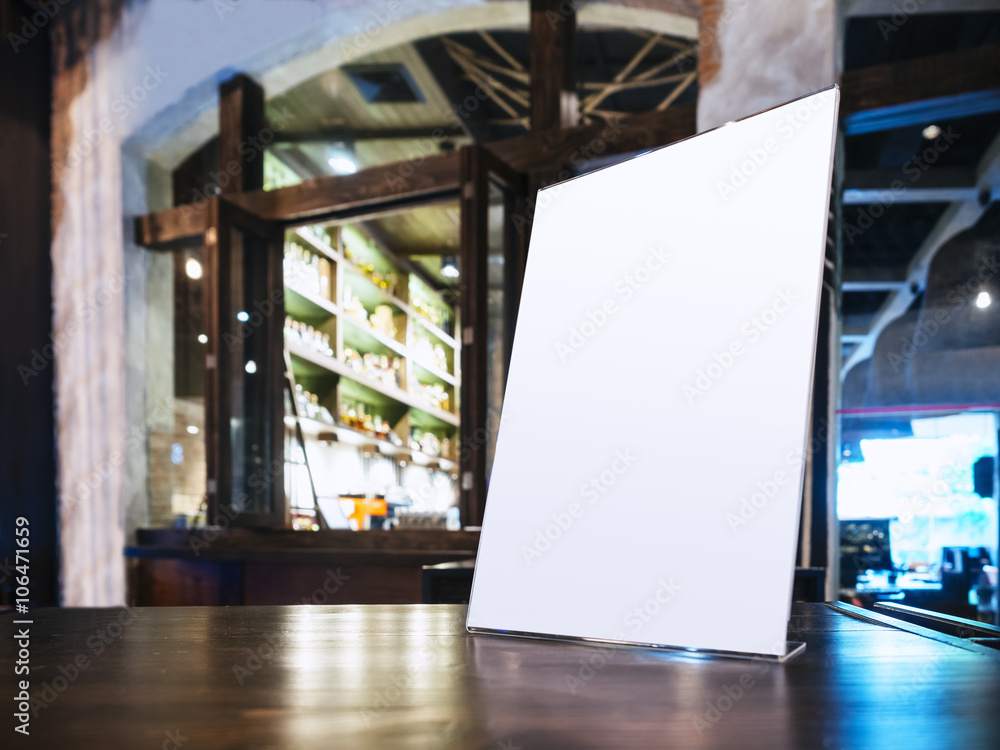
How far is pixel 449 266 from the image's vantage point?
5715 millimetres

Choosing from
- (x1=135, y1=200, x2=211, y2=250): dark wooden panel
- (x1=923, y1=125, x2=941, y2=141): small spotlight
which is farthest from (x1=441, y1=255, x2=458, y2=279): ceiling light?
(x1=923, y1=125, x2=941, y2=141): small spotlight

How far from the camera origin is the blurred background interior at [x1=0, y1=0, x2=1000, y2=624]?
9.41 feet

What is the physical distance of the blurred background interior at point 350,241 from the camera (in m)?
2.87

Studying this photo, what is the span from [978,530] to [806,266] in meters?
2.78

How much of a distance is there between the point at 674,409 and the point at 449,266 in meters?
5.22

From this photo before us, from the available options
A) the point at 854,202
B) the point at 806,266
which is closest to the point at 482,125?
the point at 854,202

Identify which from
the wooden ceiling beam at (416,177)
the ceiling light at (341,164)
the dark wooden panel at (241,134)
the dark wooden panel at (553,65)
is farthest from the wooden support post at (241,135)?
the dark wooden panel at (553,65)

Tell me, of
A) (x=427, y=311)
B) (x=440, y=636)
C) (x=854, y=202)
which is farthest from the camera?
(x=427, y=311)

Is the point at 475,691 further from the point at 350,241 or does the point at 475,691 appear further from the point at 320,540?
the point at 350,241

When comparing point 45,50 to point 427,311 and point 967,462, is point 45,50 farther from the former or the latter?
point 967,462

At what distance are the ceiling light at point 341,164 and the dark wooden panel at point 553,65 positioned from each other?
108 cm

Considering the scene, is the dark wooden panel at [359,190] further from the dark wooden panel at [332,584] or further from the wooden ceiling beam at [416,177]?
the dark wooden panel at [332,584]

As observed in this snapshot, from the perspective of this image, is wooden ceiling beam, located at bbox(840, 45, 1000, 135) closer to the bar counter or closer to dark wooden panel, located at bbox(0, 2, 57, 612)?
the bar counter

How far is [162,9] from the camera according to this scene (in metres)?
4.18
